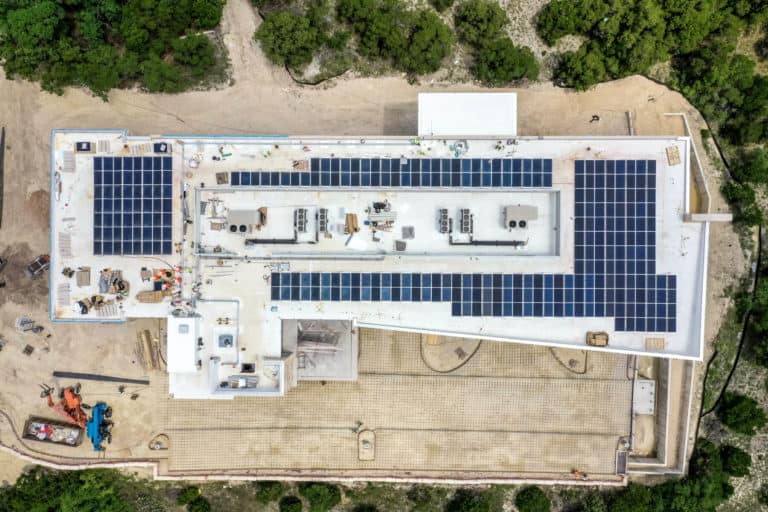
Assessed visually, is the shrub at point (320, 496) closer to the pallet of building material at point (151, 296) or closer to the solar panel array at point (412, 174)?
the pallet of building material at point (151, 296)

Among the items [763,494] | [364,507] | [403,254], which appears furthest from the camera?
[763,494]

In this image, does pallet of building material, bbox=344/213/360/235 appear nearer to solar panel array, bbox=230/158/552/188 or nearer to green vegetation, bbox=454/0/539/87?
solar panel array, bbox=230/158/552/188

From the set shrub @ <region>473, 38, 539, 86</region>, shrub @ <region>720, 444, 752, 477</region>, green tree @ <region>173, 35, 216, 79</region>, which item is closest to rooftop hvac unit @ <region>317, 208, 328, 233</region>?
green tree @ <region>173, 35, 216, 79</region>

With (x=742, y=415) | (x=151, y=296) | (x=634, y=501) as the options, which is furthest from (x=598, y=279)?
(x=151, y=296)

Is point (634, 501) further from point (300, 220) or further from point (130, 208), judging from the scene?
point (130, 208)

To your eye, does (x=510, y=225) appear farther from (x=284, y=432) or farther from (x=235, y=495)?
(x=235, y=495)

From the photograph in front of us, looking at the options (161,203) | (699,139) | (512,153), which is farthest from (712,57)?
(161,203)
